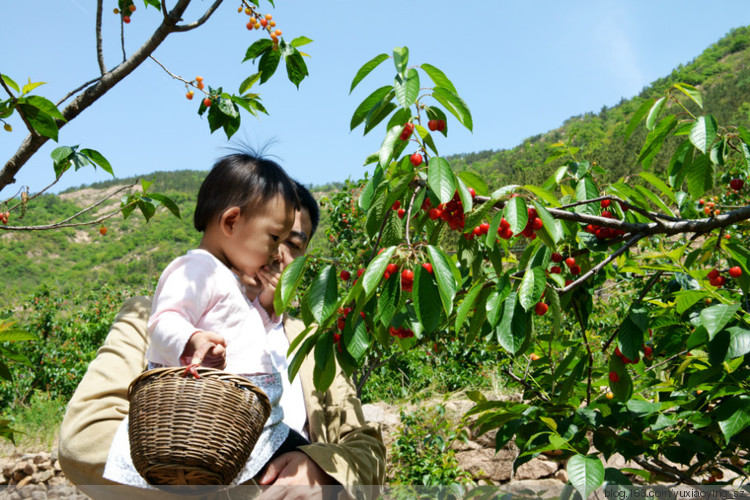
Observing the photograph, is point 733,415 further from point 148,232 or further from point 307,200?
point 148,232

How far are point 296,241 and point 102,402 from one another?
810mm

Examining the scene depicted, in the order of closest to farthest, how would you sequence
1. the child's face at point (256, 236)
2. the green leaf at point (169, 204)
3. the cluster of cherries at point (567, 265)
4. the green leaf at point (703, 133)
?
the green leaf at point (703, 133)
the cluster of cherries at point (567, 265)
the child's face at point (256, 236)
the green leaf at point (169, 204)

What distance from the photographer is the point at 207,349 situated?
1274 millimetres

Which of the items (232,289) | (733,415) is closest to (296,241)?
(232,289)

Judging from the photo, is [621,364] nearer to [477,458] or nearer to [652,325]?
[652,325]

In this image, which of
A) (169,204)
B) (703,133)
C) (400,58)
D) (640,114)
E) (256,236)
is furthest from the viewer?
(169,204)

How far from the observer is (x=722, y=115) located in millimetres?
28219

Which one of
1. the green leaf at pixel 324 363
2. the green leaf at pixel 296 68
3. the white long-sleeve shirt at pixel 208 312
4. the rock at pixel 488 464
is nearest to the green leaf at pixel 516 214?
the green leaf at pixel 324 363

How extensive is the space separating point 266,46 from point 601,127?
141 feet

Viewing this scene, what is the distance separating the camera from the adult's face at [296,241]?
6.02 feet

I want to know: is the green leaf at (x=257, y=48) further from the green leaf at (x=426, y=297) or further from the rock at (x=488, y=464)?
the rock at (x=488, y=464)

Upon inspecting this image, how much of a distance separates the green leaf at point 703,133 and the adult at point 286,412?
105cm

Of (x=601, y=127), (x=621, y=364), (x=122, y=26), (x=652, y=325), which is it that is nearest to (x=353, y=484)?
(x=621, y=364)

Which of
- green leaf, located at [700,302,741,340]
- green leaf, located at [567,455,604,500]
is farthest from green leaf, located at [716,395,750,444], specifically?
green leaf, located at [567,455,604,500]
